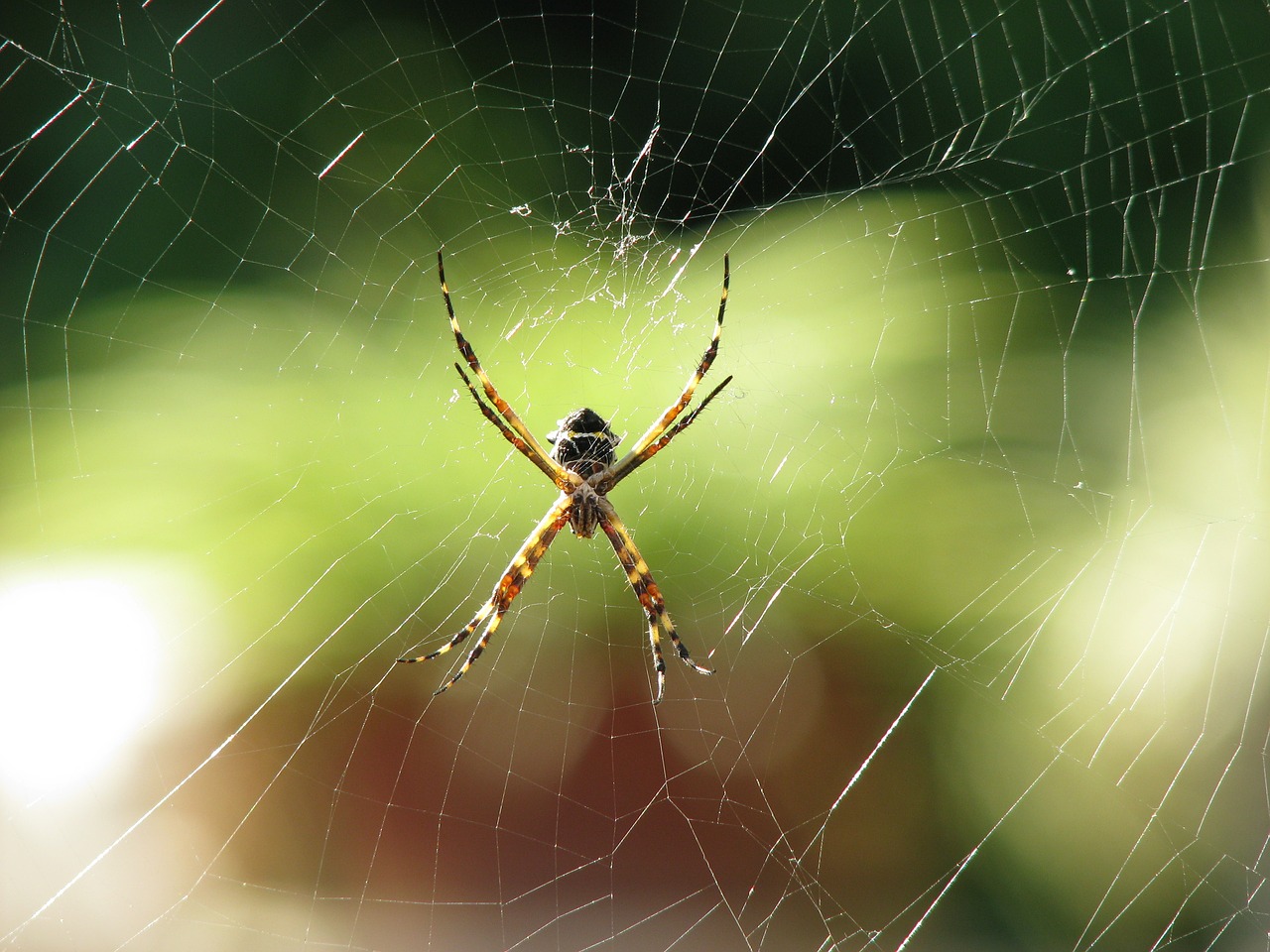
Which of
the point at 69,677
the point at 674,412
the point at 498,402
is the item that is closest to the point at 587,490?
the point at 674,412

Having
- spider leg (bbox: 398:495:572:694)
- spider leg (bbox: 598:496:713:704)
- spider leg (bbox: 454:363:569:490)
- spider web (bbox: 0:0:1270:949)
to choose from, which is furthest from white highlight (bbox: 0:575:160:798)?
spider leg (bbox: 598:496:713:704)

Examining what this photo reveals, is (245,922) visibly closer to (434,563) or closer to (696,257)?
(434,563)

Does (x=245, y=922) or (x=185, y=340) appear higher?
(x=185, y=340)

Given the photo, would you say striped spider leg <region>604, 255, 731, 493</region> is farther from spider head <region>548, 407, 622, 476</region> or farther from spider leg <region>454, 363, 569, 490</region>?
spider leg <region>454, 363, 569, 490</region>

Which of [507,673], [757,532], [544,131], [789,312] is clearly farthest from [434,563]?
[544,131]

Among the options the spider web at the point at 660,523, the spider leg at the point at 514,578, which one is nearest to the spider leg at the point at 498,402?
the spider leg at the point at 514,578

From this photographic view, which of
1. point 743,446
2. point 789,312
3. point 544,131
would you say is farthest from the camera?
point 544,131

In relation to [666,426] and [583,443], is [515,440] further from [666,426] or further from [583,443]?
[666,426]
